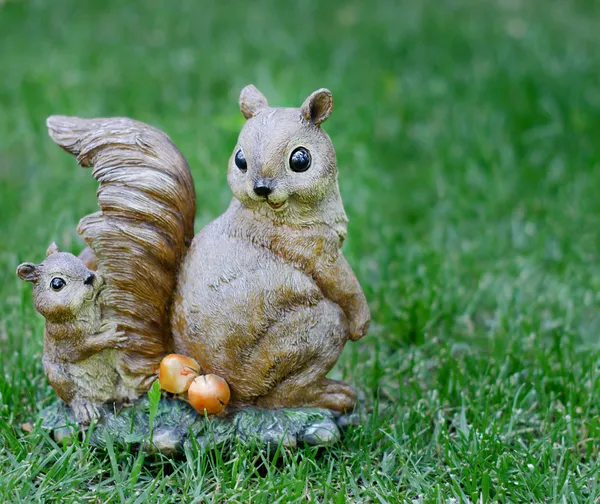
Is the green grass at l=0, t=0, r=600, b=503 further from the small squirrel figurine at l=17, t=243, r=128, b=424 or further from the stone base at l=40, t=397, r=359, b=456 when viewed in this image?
the small squirrel figurine at l=17, t=243, r=128, b=424

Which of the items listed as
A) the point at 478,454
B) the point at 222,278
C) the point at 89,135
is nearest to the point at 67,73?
the point at 89,135

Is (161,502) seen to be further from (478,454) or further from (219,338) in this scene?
(478,454)

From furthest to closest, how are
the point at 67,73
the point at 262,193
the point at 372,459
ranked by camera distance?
1. the point at 67,73
2. the point at 372,459
3. the point at 262,193

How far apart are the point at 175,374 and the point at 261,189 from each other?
636 millimetres

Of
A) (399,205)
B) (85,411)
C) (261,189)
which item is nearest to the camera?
(261,189)

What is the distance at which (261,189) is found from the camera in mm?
2373

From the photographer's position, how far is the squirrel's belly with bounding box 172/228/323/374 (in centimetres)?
247

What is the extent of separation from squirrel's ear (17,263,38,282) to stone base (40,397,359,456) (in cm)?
48

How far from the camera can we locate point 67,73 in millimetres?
5840

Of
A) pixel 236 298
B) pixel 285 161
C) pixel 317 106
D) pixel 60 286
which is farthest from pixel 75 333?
pixel 317 106

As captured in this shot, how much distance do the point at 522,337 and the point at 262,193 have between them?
1632 millimetres

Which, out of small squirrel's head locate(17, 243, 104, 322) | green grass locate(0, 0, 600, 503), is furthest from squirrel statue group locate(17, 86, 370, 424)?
green grass locate(0, 0, 600, 503)

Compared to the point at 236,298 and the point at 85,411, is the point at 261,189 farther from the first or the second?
the point at 85,411

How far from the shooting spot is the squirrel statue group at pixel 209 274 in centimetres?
247
